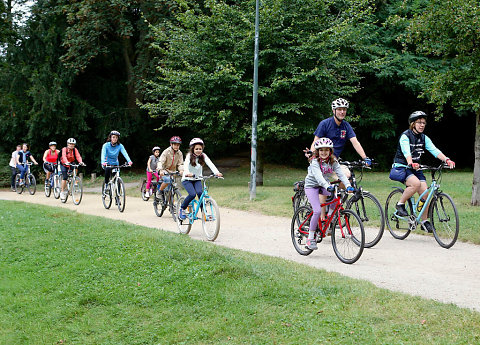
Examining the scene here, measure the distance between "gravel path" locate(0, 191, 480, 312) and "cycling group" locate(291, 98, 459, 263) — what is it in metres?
0.26

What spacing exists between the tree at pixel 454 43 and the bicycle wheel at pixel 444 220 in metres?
5.28

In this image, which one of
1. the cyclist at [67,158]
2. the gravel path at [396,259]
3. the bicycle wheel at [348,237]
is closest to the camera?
the gravel path at [396,259]

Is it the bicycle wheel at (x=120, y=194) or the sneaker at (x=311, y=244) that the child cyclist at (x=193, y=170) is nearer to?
the sneaker at (x=311, y=244)

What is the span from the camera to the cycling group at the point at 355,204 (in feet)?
25.9

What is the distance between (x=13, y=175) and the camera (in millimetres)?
24328

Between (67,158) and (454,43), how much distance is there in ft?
38.8

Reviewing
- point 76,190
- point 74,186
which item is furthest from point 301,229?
point 74,186

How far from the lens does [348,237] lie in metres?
7.75

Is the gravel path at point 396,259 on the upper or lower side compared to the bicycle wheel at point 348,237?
lower

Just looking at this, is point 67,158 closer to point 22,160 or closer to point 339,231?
point 22,160

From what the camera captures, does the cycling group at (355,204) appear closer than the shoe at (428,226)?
Yes

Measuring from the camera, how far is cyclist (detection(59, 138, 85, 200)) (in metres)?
17.2

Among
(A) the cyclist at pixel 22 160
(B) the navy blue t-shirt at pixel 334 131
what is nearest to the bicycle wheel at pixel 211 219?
(B) the navy blue t-shirt at pixel 334 131

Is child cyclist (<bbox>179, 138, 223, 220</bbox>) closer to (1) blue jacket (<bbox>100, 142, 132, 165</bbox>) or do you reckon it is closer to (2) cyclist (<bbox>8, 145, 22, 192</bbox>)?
(1) blue jacket (<bbox>100, 142, 132, 165</bbox>)
